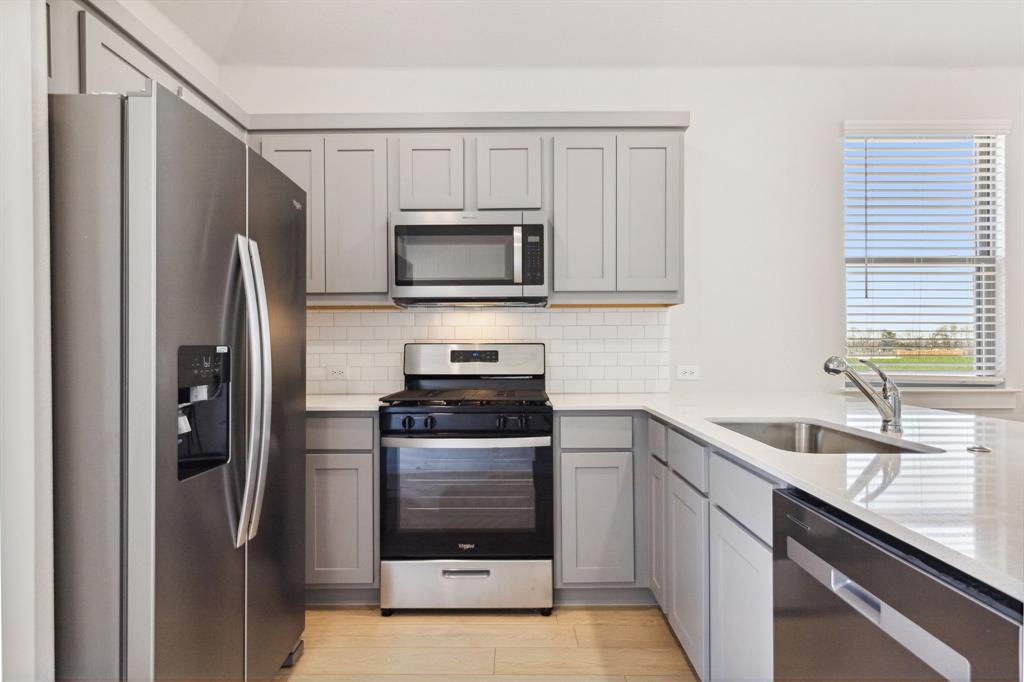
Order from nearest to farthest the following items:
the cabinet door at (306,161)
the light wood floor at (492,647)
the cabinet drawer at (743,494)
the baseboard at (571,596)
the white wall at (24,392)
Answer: the white wall at (24,392), the cabinet drawer at (743,494), the light wood floor at (492,647), the baseboard at (571,596), the cabinet door at (306,161)

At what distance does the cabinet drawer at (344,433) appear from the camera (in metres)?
A: 2.57

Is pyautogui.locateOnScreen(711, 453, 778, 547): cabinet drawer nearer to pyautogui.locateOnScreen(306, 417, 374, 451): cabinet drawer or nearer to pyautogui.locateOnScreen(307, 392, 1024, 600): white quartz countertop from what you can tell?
pyautogui.locateOnScreen(307, 392, 1024, 600): white quartz countertop

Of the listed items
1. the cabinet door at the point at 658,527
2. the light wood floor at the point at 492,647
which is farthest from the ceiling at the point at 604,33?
the light wood floor at the point at 492,647

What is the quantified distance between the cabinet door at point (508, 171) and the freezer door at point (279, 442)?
0.98 meters

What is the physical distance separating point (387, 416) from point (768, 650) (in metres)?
1.67

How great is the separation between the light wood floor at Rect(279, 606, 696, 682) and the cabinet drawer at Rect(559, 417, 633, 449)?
73cm

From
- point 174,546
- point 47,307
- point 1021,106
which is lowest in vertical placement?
point 174,546

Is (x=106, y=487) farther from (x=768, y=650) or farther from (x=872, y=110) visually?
(x=872, y=110)

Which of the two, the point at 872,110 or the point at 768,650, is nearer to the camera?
the point at 768,650

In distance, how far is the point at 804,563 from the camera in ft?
3.84

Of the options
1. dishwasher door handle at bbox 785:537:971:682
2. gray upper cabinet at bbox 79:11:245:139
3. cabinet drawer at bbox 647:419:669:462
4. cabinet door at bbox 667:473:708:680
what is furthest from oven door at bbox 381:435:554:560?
gray upper cabinet at bbox 79:11:245:139

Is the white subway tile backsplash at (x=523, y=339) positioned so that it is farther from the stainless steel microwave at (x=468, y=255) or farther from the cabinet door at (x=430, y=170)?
the cabinet door at (x=430, y=170)

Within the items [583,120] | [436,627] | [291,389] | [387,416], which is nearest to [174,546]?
[291,389]

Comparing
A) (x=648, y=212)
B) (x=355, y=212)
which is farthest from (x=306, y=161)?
(x=648, y=212)
